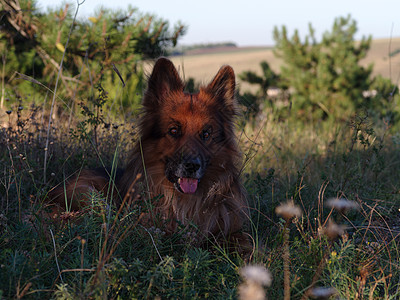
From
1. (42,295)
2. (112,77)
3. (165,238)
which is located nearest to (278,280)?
(165,238)

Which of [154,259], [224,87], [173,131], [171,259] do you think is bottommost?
[154,259]

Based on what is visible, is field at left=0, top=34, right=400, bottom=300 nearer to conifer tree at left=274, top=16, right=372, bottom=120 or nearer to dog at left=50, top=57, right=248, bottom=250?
dog at left=50, top=57, right=248, bottom=250

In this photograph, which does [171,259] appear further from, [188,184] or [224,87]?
[224,87]

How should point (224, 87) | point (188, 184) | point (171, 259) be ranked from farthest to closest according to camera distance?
point (224, 87) → point (188, 184) → point (171, 259)

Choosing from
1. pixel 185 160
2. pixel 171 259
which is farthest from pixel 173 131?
pixel 171 259

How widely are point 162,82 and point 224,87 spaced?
51 cm

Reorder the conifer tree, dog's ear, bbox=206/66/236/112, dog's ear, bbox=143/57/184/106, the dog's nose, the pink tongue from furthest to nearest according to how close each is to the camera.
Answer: the conifer tree
dog's ear, bbox=206/66/236/112
dog's ear, bbox=143/57/184/106
the pink tongue
the dog's nose

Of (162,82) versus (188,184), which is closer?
(188,184)

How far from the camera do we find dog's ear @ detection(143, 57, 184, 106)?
3.38 m

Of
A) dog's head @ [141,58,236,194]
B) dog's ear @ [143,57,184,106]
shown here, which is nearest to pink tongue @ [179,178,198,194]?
dog's head @ [141,58,236,194]

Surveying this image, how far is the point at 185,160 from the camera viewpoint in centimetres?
306

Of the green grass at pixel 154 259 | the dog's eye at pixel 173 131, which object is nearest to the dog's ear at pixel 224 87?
the dog's eye at pixel 173 131

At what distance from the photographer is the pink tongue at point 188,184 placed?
3.19 m

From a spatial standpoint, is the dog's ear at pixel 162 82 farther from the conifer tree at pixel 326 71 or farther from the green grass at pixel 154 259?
the conifer tree at pixel 326 71
